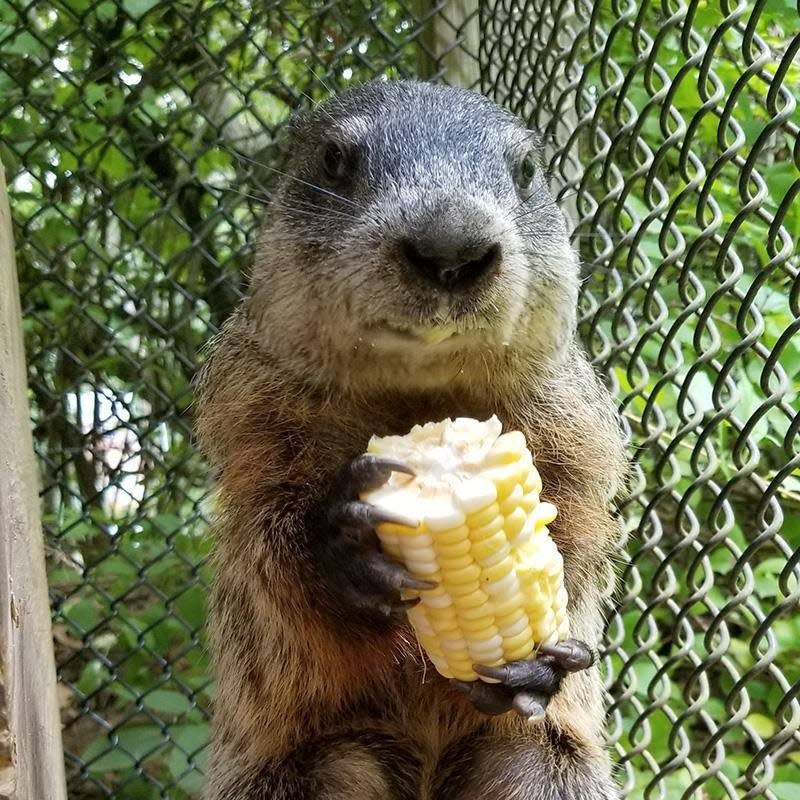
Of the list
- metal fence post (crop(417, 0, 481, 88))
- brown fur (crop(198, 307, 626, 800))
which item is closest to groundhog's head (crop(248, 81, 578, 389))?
brown fur (crop(198, 307, 626, 800))

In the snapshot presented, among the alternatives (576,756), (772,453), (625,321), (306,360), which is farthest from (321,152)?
(772,453)

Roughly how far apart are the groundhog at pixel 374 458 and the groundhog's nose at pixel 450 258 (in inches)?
2.2

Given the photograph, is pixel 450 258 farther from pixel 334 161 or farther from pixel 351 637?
pixel 351 637

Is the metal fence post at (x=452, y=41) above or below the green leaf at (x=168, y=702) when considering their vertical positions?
above

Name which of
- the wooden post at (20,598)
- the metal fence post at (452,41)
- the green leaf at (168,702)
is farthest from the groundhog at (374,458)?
the metal fence post at (452,41)

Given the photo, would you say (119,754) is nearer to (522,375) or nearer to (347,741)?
(347,741)

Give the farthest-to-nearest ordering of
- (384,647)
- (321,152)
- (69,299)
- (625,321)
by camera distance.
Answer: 1. (69,299)
2. (625,321)
3. (321,152)
4. (384,647)

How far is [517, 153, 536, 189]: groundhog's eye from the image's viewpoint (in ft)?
7.45

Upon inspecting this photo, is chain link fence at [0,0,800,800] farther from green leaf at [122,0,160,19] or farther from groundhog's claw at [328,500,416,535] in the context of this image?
groundhog's claw at [328,500,416,535]

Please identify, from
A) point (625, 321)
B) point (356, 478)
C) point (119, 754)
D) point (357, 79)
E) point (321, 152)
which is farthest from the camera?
Answer: point (357, 79)

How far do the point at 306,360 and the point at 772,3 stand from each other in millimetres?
1473

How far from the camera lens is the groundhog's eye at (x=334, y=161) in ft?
7.08

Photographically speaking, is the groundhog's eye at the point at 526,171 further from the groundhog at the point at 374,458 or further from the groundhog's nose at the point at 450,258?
the groundhog's nose at the point at 450,258

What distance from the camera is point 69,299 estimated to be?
14.0ft
